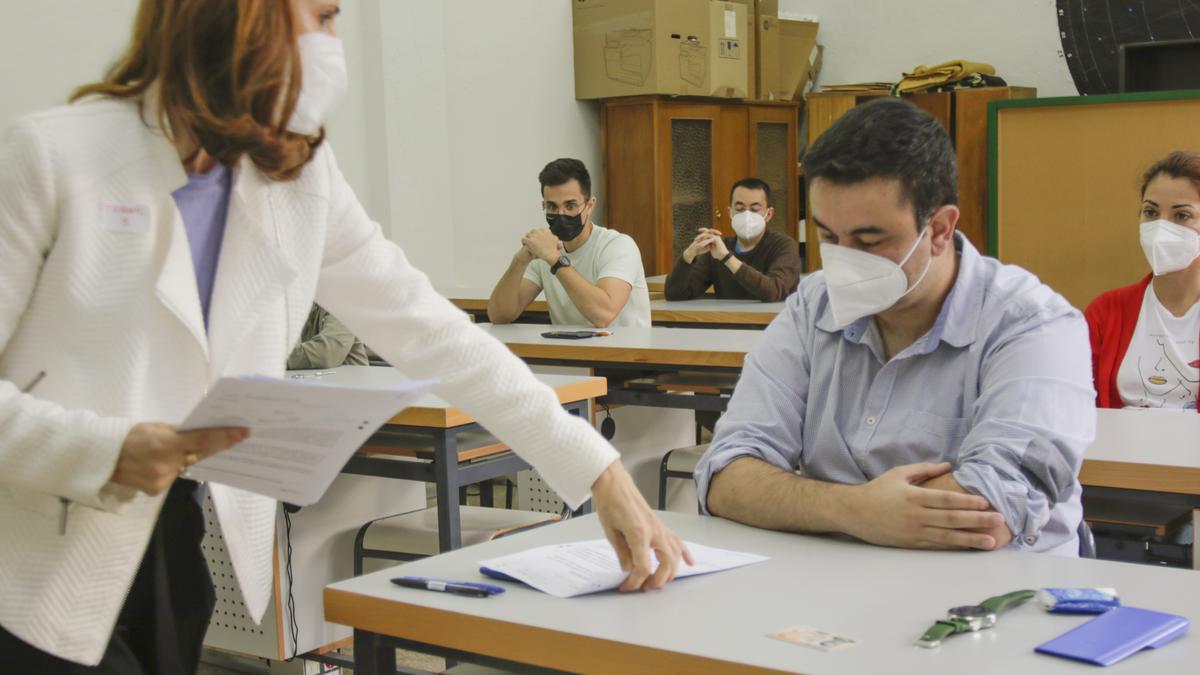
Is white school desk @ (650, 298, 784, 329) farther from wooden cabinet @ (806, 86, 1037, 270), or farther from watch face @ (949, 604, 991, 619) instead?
watch face @ (949, 604, 991, 619)

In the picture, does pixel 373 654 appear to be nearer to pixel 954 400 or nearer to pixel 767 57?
pixel 954 400

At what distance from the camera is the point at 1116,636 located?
1180 mm

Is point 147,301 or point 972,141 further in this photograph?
point 972,141

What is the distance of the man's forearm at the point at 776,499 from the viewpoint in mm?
1644

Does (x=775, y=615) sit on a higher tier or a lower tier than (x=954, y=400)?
lower

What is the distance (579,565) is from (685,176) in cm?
582

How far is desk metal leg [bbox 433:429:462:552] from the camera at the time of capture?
9.08ft

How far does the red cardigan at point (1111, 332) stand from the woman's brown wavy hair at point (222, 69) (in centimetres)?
259

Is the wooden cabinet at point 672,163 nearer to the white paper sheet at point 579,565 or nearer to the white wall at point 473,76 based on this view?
the white wall at point 473,76

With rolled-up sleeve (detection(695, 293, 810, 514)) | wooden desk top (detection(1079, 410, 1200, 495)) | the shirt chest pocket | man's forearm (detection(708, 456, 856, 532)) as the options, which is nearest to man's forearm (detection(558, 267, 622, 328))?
wooden desk top (detection(1079, 410, 1200, 495))

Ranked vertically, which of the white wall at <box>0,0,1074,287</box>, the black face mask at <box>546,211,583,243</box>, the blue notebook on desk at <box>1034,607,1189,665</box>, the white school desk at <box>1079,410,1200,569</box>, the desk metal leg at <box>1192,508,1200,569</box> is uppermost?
the white wall at <box>0,0,1074,287</box>

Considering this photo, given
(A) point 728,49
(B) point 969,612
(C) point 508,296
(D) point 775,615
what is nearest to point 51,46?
(C) point 508,296

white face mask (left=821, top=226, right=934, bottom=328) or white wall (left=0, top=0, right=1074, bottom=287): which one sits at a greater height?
white wall (left=0, top=0, right=1074, bottom=287)

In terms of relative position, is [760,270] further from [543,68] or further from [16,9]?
[16,9]
